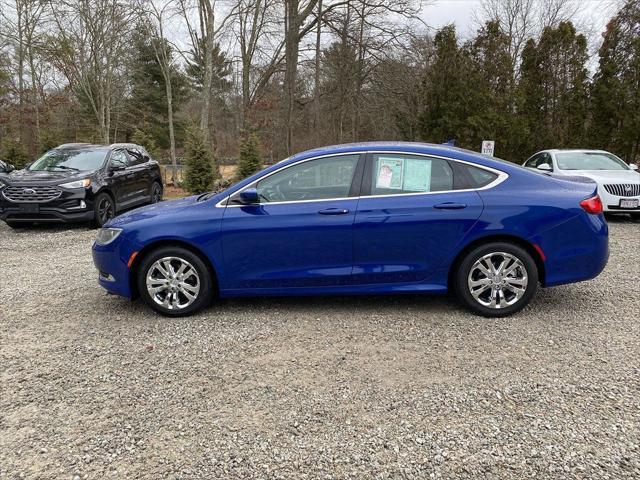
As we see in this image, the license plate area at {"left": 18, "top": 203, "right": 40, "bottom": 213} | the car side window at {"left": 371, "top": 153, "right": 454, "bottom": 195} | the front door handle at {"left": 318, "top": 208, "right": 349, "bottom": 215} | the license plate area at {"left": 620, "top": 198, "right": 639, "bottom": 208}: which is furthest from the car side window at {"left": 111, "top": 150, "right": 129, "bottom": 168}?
the license plate area at {"left": 620, "top": 198, "right": 639, "bottom": 208}

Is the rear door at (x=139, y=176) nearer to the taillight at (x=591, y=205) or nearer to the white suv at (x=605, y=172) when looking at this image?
the white suv at (x=605, y=172)

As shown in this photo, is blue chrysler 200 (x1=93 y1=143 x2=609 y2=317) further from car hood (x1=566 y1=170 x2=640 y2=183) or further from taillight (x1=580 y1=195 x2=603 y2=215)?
car hood (x1=566 y1=170 x2=640 y2=183)

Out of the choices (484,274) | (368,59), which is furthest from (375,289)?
(368,59)

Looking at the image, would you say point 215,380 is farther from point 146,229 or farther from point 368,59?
point 368,59

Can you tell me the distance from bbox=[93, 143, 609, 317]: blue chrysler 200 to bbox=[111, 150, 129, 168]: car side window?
6.62 m

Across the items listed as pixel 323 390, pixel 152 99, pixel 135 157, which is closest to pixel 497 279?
pixel 323 390

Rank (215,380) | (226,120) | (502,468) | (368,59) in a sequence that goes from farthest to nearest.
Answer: (226,120) < (368,59) < (215,380) < (502,468)

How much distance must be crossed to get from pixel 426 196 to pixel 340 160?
85 centimetres

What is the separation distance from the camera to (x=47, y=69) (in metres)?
28.0

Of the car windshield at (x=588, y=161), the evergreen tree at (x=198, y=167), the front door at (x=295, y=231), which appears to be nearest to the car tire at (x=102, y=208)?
the evergreen tree at (x=198, y=167)

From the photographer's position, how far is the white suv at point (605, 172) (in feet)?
30.0

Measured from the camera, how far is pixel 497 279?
4.19m

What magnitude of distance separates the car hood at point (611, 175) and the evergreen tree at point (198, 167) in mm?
10205

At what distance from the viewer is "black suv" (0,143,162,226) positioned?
29.2 ft
